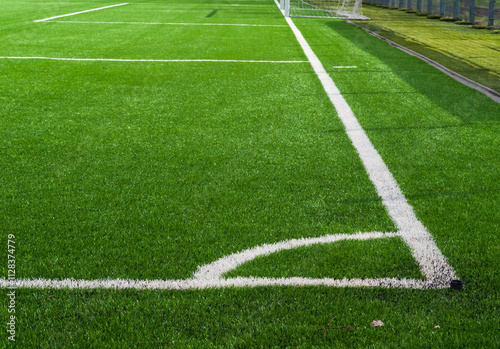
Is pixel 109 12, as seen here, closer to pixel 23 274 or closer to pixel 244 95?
pixel 244 95

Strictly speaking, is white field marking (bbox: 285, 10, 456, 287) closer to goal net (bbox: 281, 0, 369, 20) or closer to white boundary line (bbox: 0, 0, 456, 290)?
white boundary line (bbox: 0, 0, 456, 290)

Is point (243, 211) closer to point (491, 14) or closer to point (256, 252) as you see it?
point (256, 252)

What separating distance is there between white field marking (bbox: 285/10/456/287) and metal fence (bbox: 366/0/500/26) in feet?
40.8

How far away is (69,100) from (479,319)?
4874 millimetres

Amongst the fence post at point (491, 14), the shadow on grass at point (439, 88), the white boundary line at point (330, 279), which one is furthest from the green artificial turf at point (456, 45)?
the white boundary line at point (330, 279)

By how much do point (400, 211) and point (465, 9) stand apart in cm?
1703

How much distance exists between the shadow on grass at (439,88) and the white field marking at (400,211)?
1.26 meters

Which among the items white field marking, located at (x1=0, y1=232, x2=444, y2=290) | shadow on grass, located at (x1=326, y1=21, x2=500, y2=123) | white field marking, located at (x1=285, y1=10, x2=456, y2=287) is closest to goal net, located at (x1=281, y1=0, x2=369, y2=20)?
shadow on grass, located at (x1=326, y1=21, x2=500, y2=123)

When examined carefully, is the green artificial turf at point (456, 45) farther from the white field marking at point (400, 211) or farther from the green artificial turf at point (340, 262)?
the green artificial turf at point (340, 262)

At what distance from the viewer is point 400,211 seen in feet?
9.64

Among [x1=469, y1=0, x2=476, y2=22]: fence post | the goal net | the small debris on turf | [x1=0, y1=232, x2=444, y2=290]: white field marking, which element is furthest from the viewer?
the goal net

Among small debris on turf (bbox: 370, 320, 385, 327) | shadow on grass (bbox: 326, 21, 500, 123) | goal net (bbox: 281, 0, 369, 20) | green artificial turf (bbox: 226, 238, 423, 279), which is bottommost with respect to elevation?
small debris on turf (bbox: 370, 320, 385, 327)

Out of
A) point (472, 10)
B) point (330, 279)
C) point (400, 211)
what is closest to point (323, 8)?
point (472, 10)

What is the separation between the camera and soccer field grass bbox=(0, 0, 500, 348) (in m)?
1.97
